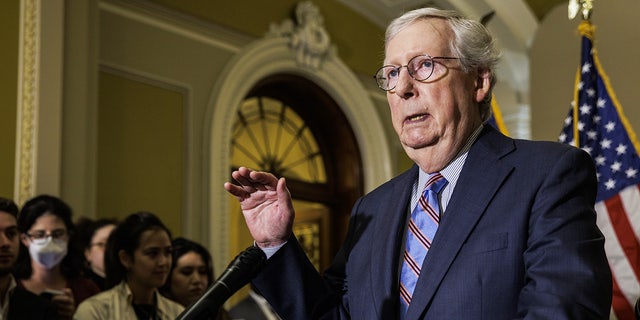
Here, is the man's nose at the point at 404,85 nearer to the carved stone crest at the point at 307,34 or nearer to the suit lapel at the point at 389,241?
the suit lapel at the point at 389,241

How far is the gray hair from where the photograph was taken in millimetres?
1699

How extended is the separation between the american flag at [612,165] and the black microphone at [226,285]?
8.73 ft

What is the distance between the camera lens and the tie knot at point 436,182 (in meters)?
1.66

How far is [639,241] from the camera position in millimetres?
3744

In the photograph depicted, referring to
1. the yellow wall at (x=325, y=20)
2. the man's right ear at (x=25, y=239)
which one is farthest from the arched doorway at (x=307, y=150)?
the man's right ear at (x=25, y=239)

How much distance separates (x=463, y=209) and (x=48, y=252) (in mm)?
2415

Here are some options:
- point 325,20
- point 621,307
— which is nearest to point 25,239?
point 621,307

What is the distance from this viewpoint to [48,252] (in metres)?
3.48

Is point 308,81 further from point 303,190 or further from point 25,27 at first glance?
point 25,27

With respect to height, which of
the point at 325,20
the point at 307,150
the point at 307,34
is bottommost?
the point at 307,150

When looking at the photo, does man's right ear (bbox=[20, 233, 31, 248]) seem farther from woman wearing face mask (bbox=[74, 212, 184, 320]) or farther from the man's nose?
the man's nose

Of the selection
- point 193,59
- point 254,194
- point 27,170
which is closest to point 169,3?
point 193,59

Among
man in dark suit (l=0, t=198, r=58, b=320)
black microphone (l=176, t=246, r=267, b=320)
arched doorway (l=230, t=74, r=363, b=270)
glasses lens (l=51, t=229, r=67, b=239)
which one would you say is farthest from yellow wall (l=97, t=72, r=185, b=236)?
black microphone (l=176, t=246, r=267, b=320)

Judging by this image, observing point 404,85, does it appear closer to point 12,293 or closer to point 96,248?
point 12,293
